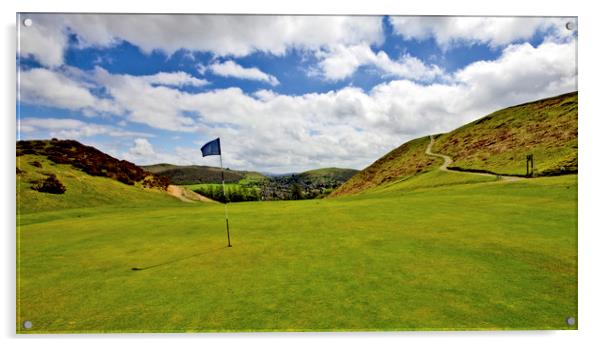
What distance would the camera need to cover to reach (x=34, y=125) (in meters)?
11.0

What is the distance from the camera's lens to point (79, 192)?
30.5 metres

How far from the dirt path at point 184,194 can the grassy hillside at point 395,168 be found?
40464 mm

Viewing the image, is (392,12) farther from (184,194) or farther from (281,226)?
(184,194)

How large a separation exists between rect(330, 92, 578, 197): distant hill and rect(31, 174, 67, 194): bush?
132 feet

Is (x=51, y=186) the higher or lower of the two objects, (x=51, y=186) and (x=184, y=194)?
the higher

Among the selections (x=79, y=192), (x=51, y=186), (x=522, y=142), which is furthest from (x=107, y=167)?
(x=522, y=142)

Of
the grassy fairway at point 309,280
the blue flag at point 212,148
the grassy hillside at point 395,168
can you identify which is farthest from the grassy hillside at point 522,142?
the blue flag at point 212,148

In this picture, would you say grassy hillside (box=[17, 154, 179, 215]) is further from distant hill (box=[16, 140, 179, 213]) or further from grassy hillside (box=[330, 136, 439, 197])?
grassy hillside (box=[330, 136, 439, 197])

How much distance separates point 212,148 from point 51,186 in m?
24.3

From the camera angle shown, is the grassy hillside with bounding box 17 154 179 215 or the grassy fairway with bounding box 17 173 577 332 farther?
the grassy hillside with bounding box 17 154 179 215

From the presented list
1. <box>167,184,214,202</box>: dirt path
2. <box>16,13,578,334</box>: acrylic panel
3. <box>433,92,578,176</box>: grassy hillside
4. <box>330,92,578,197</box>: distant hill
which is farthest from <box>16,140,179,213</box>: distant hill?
<box>433,92,578,176</box>: grassy hillside

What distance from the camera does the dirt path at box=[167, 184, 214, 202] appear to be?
41406 millimetres
